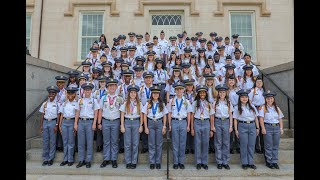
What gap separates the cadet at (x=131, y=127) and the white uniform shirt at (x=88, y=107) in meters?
0.65

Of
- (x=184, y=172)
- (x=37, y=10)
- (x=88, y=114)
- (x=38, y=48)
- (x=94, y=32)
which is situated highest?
(x=37, y=10)

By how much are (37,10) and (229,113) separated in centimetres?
1136

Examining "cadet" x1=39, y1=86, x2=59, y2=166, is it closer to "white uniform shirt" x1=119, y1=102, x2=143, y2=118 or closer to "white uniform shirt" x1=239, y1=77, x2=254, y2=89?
"white uniform shirt" x1=119, y1=102, x2=143, y2=118

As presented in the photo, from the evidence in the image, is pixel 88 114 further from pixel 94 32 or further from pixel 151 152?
pixel 94 32

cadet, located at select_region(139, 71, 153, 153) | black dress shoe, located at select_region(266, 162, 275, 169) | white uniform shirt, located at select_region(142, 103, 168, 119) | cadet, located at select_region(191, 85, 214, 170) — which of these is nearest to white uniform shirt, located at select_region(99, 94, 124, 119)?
white uniform shirt, located at select_region(142, 103, 168, 119)

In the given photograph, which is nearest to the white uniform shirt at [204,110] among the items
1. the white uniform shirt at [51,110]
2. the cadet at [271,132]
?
the cadet at [271,132]

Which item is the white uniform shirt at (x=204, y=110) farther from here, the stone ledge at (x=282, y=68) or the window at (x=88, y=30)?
the window at (x=88, y=30)

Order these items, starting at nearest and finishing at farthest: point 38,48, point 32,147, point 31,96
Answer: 1. point 32,147
2. point 31,96
3. point 38,48

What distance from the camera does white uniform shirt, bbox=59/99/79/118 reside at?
6320 millimetres

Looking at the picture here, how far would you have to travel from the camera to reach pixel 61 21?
13.3 m

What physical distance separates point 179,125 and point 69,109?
2.61 metres

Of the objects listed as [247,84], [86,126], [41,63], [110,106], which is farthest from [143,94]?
[41,63]

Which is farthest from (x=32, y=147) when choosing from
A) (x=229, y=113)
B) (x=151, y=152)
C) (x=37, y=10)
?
(x=37, y=10)

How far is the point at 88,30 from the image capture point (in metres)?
13.5
